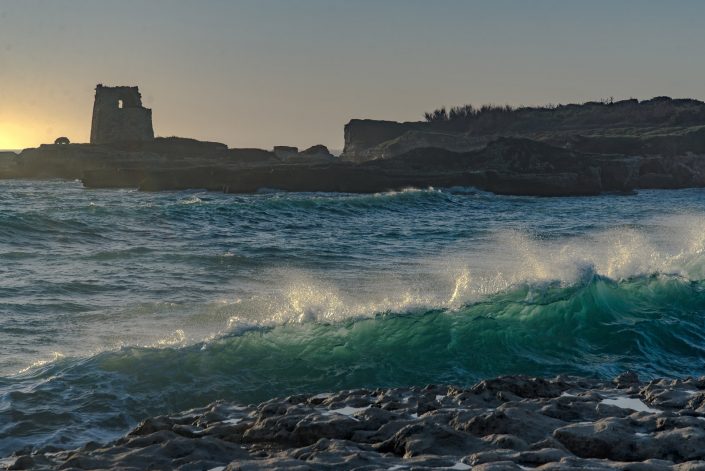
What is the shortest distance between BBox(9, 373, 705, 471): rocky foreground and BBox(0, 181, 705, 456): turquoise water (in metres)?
1.43

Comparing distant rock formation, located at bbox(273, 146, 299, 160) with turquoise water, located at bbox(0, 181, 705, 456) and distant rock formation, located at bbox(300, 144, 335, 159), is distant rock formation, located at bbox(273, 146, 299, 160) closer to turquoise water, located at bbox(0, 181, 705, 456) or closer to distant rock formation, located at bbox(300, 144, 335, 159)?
distant rock formation, located at bbox(300, 144, 335, 159)

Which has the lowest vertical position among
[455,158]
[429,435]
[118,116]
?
[429,435]

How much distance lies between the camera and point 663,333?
12016mm

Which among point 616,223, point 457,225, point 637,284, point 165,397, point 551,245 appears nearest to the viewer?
point 165,397

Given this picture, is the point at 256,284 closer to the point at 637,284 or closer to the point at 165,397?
the point at 637,284

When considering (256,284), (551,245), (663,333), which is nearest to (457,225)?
(551,245)

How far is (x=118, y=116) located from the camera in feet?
272

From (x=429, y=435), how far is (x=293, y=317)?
235 inches

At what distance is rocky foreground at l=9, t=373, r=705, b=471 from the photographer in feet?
17.5

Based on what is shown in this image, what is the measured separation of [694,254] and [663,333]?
647 centimetres

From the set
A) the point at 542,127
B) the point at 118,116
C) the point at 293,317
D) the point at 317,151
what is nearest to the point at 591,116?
the point at 542,127

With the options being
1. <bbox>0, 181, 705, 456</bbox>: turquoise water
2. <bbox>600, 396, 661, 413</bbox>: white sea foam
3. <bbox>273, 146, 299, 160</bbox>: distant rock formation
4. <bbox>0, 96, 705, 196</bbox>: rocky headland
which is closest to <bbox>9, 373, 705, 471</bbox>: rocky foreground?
<bbox>600, 396, 661, 413</bbox>: white sea foam

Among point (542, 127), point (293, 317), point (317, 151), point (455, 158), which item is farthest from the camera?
point (542, 127)

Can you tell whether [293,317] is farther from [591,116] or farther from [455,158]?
[591,116]
